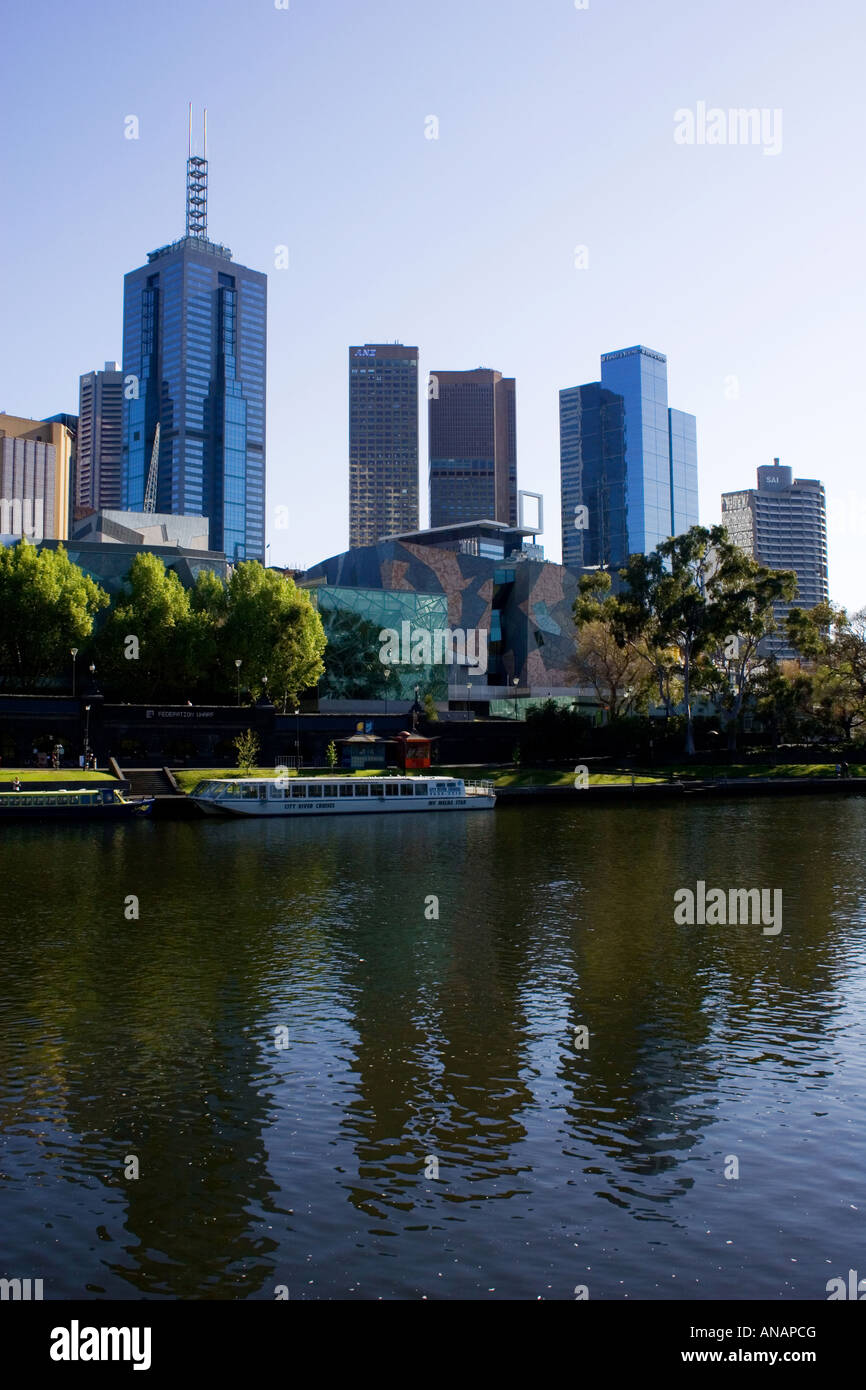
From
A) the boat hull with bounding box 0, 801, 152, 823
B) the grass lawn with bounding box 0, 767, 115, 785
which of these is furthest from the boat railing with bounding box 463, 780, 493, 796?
the grass lawn with bounding box 0, 767, 115, 785

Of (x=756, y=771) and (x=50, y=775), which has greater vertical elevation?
(x=50, y=775)

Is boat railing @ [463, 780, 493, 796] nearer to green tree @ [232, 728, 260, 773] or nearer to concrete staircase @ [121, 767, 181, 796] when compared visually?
green tree @ [232, 728, 260, 773]

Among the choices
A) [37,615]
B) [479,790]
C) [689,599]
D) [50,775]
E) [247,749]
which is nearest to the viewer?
[50,775]

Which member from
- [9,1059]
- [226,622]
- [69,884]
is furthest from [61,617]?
[9,1059]

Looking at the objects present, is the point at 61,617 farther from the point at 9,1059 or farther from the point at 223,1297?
the point at 223,1297

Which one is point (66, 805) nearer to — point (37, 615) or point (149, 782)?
point (149, 782)

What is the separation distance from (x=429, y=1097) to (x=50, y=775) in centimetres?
7451

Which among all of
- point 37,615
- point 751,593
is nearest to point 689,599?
point 751,593

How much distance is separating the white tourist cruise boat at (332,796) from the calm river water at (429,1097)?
38569mm

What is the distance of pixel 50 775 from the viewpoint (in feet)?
290

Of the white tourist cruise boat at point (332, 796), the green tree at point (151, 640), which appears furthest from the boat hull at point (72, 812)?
the green tree at point (151, 640)

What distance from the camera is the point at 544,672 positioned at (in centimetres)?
17125

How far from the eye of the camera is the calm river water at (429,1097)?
48.7 ft

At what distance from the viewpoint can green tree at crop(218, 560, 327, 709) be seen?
12175 cm
